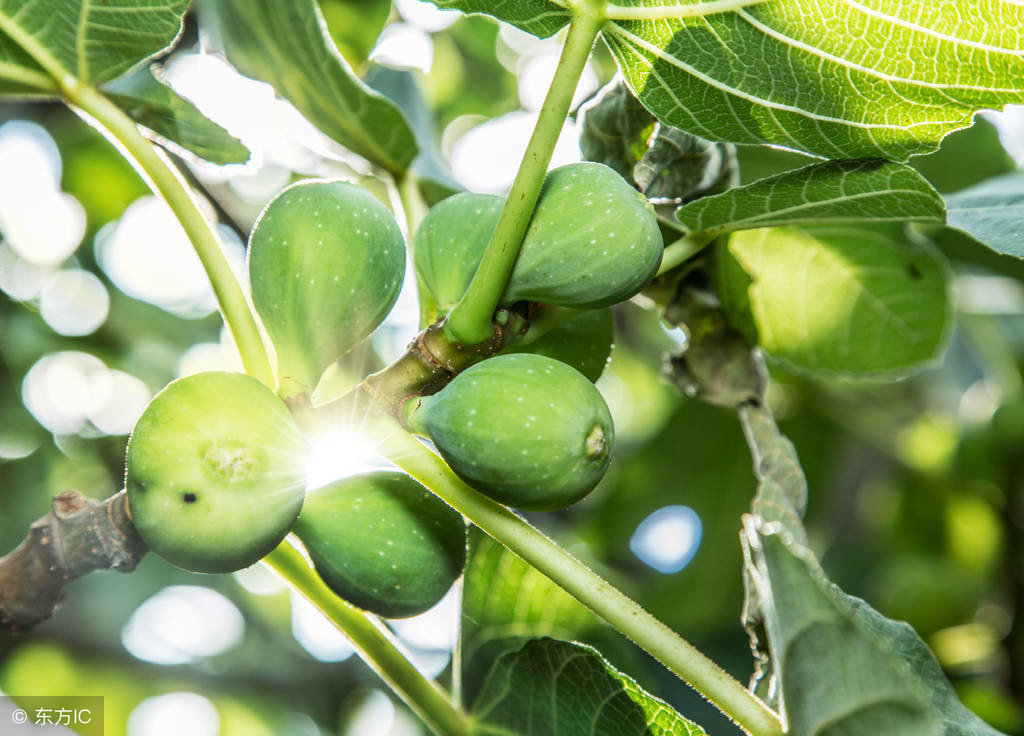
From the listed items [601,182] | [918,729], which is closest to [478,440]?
[601,182]

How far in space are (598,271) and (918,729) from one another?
46 cm

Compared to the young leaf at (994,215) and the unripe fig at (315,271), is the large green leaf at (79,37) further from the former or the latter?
the young leaf at (994,215)

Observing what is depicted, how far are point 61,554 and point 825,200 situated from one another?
2.79ft

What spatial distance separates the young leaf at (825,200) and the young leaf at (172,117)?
56cm

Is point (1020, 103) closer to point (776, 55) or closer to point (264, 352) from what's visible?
point (776, 55)

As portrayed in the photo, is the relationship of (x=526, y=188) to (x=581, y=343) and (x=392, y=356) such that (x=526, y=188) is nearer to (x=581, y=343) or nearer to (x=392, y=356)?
(x=581, y=343)

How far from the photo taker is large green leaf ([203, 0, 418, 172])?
3.66 feet

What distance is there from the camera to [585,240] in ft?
2.81

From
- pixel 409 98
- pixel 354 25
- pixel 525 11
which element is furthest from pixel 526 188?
pixel 354 25

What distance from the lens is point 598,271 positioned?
87cm

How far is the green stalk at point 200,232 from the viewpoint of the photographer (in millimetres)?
947

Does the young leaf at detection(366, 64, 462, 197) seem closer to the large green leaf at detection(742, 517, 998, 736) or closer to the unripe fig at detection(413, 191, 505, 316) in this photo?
the unripe fig at detection(413, 191, 505, 316)

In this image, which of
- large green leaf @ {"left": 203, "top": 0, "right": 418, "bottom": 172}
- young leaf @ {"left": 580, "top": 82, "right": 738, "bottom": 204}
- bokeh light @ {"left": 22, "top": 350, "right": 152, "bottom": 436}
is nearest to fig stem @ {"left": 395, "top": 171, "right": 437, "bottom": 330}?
large green leaf @ {"left": 203, "top": 0, "right": 418, "bottom": 172}

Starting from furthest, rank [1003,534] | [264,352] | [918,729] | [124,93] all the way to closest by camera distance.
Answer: [1003,534], [124,93], [264,352], [918,729]
